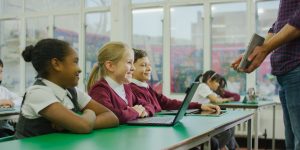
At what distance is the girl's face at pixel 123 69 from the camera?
6.95ft

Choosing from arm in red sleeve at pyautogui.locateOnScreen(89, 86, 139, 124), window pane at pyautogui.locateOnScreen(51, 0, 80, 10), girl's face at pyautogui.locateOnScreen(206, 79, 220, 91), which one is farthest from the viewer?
window pane at pyautogui.locateOnScreen(51, 0, 80, 10)

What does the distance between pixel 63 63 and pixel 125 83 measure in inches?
26.9

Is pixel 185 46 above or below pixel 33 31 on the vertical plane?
below

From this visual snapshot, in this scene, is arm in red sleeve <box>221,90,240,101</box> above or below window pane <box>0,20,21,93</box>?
below

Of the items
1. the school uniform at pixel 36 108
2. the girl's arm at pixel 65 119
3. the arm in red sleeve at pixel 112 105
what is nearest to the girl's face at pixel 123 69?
the arm in red sleeve at pixel 112 105

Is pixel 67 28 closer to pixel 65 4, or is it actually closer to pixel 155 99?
pixel 65 4

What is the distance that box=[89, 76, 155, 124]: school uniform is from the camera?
5.77ft

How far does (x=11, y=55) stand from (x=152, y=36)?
2.78m

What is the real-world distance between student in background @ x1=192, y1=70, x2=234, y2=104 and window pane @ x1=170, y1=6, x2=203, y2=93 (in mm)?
924

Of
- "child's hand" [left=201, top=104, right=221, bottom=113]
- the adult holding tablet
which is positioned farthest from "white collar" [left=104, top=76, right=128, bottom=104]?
the adult holding tablet

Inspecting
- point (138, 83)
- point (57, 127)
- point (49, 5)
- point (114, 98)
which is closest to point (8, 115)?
point (138, 83)

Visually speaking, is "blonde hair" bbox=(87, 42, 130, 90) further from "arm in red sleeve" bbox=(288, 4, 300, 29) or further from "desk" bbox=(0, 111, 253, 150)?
"arm in red sleeve" bbox=(288, 4, 300, 29)

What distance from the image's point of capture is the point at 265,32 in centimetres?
515

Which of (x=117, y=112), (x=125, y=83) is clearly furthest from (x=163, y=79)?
(x=117, y=112)
